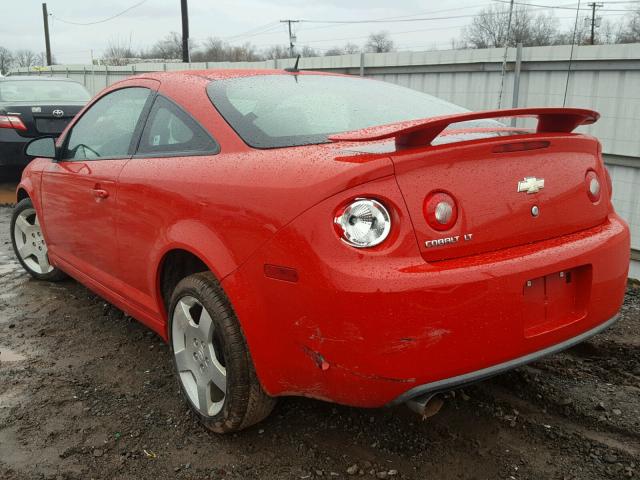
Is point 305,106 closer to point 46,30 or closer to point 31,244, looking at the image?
point 31,244

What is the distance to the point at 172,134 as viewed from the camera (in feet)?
9.01

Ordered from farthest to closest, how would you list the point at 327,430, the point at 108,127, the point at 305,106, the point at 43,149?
1. the point at 43,149
2. the point at 108,127
3. the point at 305,106
4. the point at 327,430

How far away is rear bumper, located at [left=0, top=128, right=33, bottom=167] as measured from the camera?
7605mm

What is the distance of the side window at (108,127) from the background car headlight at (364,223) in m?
1.64

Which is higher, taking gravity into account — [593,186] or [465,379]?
[593,186]

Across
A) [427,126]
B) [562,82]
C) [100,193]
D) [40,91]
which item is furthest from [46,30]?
[427,126]

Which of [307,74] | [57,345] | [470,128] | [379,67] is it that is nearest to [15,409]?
[57,345]

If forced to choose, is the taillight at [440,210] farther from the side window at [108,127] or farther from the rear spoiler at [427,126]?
the side window at [108,127]

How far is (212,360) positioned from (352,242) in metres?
0.93

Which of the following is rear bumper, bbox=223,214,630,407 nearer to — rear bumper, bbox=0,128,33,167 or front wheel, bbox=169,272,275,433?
front wheel, bbox=169,272,275,433

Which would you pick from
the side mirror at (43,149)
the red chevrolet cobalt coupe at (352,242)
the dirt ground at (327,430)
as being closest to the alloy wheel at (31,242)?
the side mirror at (43,149)

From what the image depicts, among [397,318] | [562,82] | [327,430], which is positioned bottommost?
[327,430]

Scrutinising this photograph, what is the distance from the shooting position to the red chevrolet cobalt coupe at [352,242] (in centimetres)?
185

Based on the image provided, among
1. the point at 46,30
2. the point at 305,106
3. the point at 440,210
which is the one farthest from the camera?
the point at 46,30
